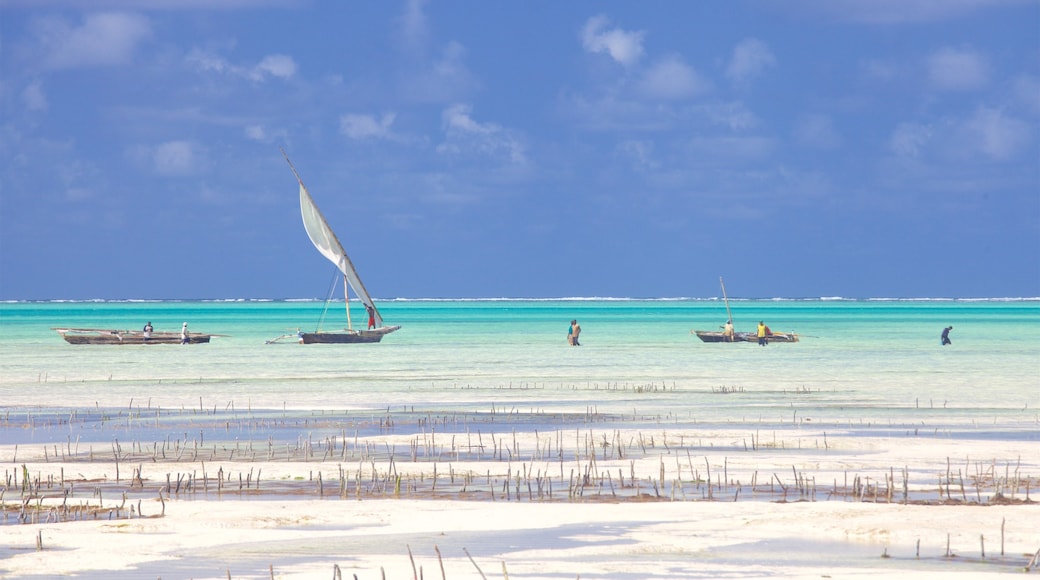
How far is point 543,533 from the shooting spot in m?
10.4

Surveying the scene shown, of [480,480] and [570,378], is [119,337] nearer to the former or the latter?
[570,378]

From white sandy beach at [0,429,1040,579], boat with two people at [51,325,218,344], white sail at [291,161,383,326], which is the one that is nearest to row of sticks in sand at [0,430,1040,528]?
white sandy beach at [0,429,1040,579]

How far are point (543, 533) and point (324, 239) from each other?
46320mm

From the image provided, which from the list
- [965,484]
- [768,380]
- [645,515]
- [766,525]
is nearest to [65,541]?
[645,515]

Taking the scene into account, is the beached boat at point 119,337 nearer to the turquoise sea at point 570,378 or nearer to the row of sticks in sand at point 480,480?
the turquoise sea at point 570,378

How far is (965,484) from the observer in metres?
12.8

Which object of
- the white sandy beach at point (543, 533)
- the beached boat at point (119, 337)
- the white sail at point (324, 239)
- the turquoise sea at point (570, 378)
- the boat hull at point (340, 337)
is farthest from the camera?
the beached boat at point (119, 337)

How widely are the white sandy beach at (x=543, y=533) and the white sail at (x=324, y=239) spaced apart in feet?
135

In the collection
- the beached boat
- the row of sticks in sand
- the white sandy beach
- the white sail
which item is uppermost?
the white sail

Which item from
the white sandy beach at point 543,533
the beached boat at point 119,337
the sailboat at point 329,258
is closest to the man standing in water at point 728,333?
the sailboat at point 329,258

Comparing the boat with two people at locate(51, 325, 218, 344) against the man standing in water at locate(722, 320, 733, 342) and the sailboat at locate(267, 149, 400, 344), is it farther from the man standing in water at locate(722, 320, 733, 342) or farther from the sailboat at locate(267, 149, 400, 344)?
the man standing in water at locate(722, 320, 733, 342)

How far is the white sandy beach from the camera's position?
30.0ft

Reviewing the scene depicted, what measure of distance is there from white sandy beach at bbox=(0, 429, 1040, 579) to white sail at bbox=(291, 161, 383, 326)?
41.1 m

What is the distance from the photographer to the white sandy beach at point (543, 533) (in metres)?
A: 9.15
